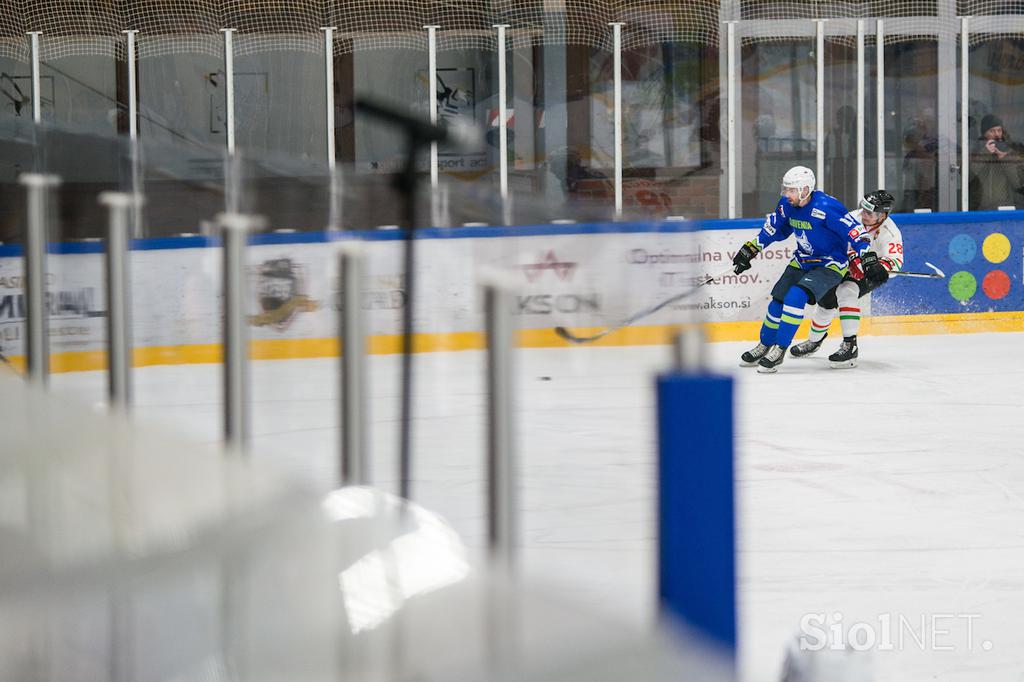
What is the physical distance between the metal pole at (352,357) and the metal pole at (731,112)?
9.17 meters

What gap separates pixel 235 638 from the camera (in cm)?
154

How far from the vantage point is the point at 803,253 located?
28.6 ft

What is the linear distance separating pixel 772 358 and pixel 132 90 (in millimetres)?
5039

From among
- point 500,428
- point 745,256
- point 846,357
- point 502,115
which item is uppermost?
point 502,115

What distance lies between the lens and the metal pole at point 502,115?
10648 millimetres

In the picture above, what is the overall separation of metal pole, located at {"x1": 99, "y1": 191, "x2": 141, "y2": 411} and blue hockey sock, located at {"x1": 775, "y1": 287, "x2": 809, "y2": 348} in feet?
21.5

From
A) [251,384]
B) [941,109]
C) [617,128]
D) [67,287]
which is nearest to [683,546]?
[251,384]

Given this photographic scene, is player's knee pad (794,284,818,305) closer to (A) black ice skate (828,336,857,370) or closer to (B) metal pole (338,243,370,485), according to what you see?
(A) black ice skate (828,336,857,370)

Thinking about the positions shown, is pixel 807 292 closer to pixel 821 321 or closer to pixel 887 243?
pixel 821 321

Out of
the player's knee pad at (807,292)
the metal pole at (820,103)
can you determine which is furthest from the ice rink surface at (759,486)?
the metal pole at (820,103)

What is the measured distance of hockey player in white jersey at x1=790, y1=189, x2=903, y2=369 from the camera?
873cm

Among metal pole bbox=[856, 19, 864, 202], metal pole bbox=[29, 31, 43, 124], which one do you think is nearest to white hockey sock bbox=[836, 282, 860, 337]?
metal pole bbox=[856, 19, 864, 202]

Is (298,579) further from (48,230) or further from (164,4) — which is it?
(164,4)

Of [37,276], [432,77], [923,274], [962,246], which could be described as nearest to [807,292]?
[923,274]
